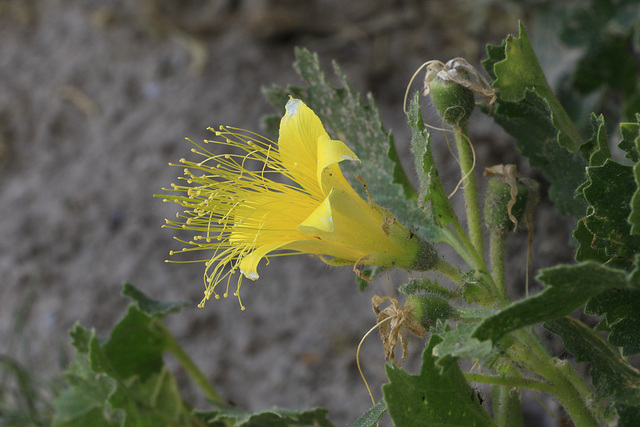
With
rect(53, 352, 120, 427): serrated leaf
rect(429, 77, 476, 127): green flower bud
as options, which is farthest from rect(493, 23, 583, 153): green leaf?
rect(53, 352, 120, 427): serrated leaf

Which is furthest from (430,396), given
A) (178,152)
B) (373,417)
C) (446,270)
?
(178,152)

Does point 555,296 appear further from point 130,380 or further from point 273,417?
point 130,380

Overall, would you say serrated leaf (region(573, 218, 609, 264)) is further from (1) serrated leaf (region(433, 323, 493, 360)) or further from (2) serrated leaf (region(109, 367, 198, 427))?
(2) serrated leaf (region(109, 367, 198, 427))

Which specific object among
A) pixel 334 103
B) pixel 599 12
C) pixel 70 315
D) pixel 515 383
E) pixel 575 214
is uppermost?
pixel 599 12

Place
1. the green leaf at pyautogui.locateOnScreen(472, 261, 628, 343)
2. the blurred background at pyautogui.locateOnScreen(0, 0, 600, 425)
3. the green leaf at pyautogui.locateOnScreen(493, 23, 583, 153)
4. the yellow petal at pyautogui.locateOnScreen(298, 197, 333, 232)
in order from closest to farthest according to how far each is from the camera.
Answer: the green leaf at pyautogui.locateOnScreen(472, 261, 628, 343), the yellow petal at pyautogui.locateOnScreen(298, 197, 333, 232), the green leaf at pyautogui.locateOnScreen(493, 23, 583, 153), the blurred background at pyautogui.locateOnScreen(0, 0, 600, 425)

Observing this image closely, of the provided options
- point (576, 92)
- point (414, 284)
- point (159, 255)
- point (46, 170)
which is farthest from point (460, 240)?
point (46, 170)

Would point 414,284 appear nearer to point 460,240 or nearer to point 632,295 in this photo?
point 460,240
